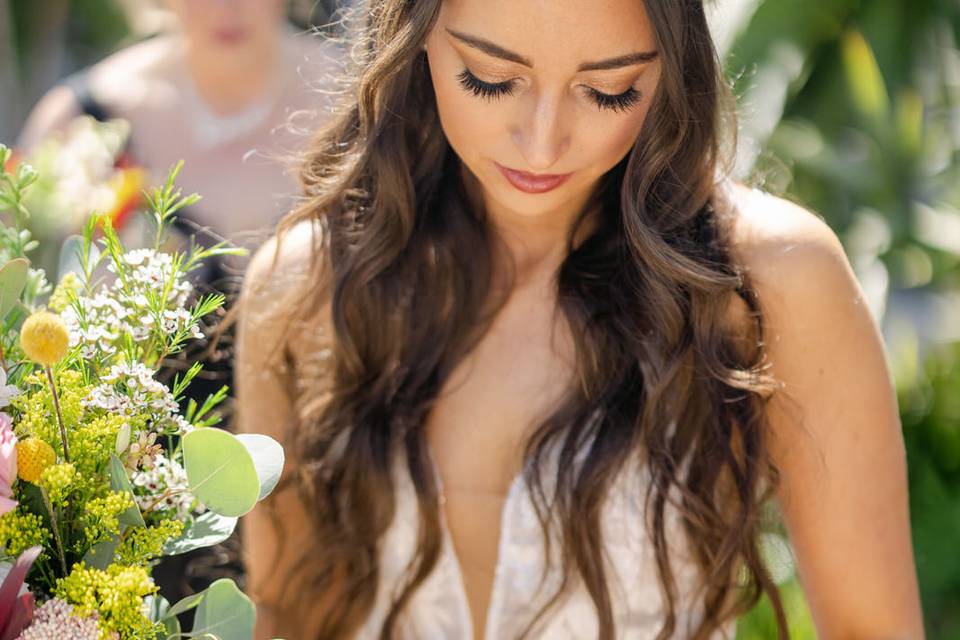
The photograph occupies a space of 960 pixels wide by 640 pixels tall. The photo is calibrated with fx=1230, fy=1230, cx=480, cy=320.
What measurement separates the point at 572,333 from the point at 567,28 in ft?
1.59

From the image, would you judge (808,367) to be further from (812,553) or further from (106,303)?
(106,303)

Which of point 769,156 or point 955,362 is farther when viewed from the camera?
point 955,362

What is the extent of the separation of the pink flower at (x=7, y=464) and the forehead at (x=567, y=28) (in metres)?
0.70

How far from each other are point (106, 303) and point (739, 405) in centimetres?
89

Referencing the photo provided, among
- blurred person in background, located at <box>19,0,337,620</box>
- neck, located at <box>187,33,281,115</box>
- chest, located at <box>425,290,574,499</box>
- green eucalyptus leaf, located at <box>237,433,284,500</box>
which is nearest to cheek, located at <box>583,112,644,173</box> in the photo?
chest, located at <box>425,290,574,499</box>

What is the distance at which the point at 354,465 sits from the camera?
1691mm

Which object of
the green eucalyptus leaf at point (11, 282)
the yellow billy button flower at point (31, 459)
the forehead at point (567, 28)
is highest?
the forehead at point (567, 28)

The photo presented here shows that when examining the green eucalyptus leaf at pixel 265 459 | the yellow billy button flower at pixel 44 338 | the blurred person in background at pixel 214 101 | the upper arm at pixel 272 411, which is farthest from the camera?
the blurred person in background at pixel 214 101

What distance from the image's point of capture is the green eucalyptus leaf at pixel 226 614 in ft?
3.07

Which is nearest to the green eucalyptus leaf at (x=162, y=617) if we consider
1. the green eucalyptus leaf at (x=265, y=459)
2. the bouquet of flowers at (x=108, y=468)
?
the bouquet of flowers at (x=108, y=468)

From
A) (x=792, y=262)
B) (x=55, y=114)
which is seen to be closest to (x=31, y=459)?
(x=792, y=262)

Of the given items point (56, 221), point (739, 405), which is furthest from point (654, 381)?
point (56, 221)

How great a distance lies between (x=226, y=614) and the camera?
94 centimetres

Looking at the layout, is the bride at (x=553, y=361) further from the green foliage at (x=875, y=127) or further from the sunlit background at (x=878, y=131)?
the green foliage at (x=875, y=127)
